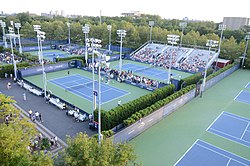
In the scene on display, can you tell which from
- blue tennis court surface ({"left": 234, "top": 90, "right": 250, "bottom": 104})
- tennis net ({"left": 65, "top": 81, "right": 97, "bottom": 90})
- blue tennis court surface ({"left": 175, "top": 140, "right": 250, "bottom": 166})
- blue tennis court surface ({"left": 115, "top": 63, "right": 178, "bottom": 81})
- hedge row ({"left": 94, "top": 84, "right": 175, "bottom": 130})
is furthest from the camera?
blue tennis court surface ({"left": 115, "top": 63, "right": 178, "bottom": 81})

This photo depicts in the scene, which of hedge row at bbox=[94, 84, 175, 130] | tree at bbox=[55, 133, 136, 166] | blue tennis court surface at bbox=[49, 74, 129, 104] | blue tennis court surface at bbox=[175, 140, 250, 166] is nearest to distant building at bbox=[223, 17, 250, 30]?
blue tennis court surface at bbox=[49, 74, 129, 104]

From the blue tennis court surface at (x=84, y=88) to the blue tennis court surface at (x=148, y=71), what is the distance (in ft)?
33.0

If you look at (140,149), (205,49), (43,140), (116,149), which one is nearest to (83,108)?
(43,140)

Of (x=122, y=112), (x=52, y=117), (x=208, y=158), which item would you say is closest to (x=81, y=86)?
(x=52, y=117)

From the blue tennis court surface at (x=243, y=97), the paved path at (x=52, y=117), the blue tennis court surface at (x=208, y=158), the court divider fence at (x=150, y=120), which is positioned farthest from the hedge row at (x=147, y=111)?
the blue tennis court surface at (x=243, y=97)

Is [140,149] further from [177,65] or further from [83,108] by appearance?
[177,65]

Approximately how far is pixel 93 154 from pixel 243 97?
1058 inches

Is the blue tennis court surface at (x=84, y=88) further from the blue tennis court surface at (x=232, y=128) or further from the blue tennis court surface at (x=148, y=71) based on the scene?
the blue tennis court surface at (x=232, y=128)

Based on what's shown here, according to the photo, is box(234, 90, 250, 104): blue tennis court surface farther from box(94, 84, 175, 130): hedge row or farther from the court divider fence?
box(94, 84, 175, 130): hedge row

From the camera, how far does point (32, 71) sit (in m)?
34.7

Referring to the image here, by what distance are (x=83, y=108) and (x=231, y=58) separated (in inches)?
1541

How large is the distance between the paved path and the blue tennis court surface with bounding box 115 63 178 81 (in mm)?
19792

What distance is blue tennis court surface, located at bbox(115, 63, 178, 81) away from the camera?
37656 mm

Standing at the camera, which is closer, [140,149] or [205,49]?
[140,149]
